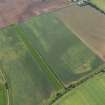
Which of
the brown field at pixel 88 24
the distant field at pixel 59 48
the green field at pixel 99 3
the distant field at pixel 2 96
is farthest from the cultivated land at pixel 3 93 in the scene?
the green field at pixel 99 3

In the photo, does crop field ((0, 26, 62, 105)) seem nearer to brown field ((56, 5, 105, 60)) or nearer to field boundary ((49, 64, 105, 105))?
field boundary ((49, 64, 105, 105))

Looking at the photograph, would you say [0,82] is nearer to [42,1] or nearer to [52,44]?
[52,44]

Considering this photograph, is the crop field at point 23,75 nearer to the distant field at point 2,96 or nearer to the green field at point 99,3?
the distant field at point 2,96

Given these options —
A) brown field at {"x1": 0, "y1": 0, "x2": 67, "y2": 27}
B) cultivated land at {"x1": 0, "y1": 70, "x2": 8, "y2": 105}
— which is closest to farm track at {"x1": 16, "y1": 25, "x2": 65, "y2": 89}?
cultivated land at {"x1": 0, "y1": 70, "x2": 8, "y2": 105}

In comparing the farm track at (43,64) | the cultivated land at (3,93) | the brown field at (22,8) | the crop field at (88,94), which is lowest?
the crop field at (88,94)

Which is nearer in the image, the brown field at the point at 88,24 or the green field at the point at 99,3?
the brown field at the point at 88,24

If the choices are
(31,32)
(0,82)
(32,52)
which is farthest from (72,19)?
(0,82)
